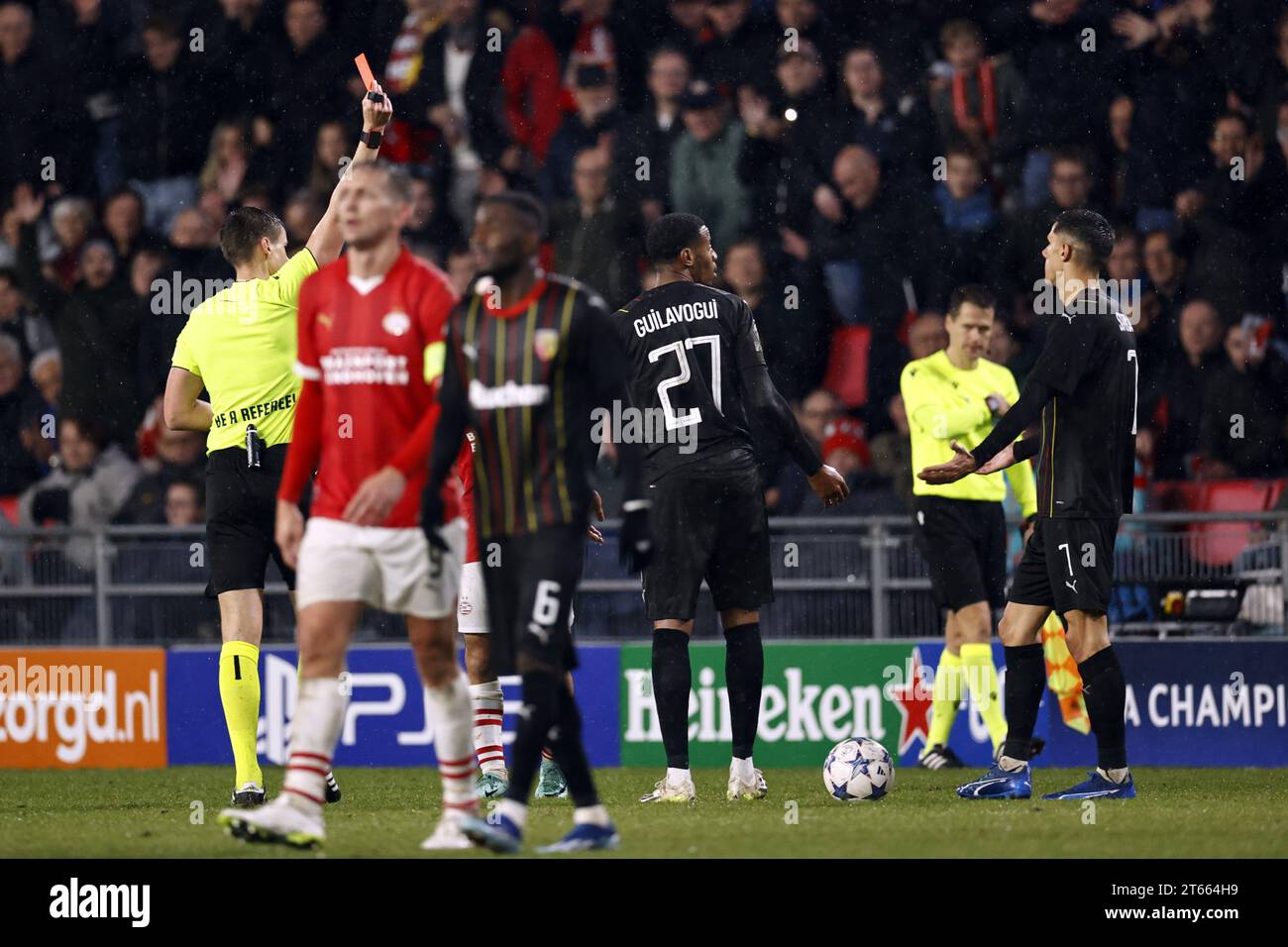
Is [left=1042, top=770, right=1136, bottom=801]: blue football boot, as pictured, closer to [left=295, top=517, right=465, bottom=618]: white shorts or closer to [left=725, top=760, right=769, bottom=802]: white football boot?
[left=725, top=760, right=769, bottom=802]: white football boot

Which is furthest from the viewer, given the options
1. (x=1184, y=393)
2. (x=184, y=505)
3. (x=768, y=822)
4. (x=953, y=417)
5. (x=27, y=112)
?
(x=27, y=112)

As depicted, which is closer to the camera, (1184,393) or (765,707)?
(765,707)

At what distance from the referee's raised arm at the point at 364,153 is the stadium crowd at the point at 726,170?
4614 mm

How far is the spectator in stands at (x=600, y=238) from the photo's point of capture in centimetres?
1275

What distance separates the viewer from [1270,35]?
12664 millimetres

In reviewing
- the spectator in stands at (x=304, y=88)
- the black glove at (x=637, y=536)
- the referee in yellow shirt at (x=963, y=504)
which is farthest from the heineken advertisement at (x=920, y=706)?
the spectator in stands at (x=304, y=88)

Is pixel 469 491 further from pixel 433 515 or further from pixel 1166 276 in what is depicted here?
pixel 1166 276

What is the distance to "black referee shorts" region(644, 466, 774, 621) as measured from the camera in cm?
800

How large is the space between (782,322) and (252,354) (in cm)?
510

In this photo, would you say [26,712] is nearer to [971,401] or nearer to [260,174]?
[260,174]

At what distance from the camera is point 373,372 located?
19.6 ft

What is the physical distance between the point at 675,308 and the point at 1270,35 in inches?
253

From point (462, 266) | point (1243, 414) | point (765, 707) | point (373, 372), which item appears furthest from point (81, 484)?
point (373, 372)

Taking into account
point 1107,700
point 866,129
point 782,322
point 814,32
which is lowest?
point 1107,700
